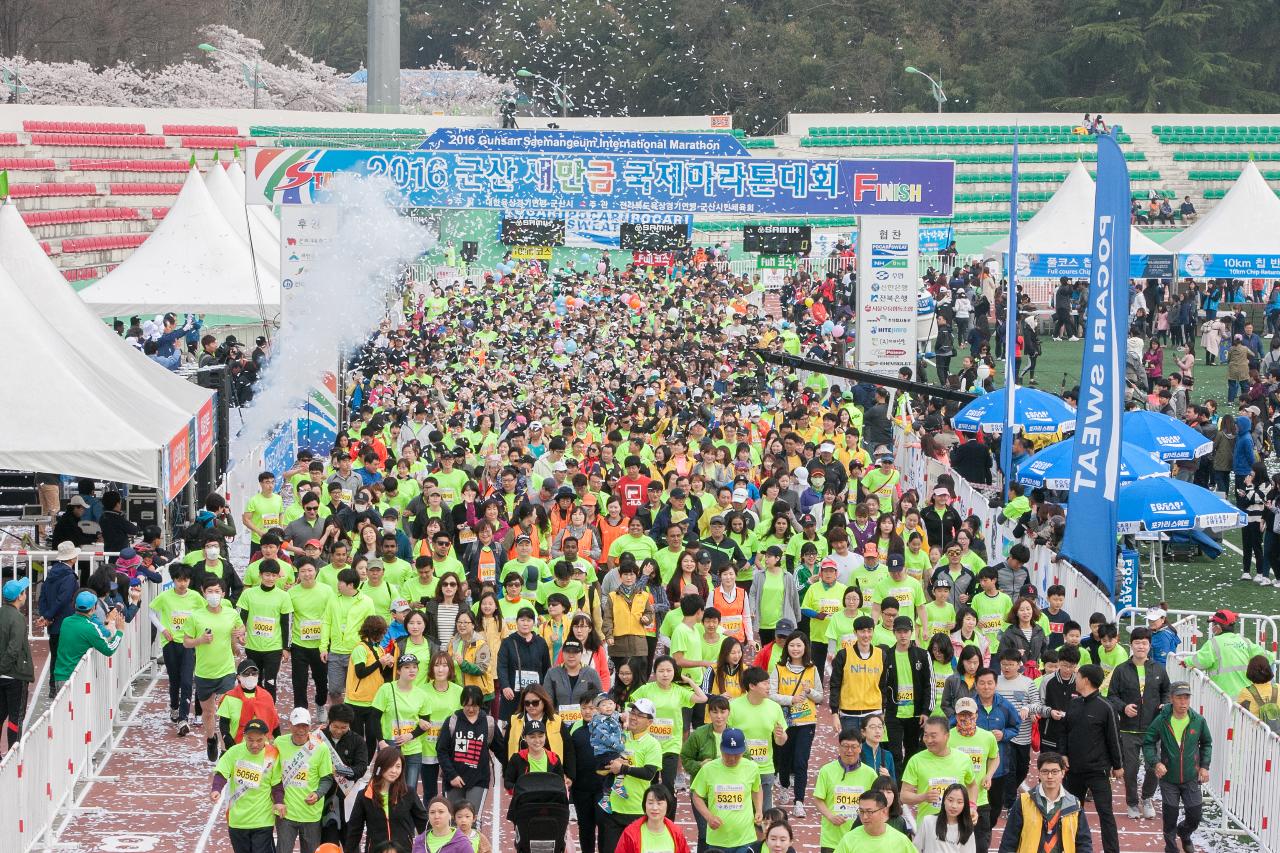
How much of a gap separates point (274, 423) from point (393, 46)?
1399 inches

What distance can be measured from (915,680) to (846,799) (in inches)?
91.0

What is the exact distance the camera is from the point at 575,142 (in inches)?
1023

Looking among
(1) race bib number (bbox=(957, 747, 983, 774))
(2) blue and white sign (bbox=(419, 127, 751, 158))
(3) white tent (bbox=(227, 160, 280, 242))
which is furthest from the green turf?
(3) white tent (bbox=(227, 160, 280, 242))

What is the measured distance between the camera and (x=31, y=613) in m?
16.4

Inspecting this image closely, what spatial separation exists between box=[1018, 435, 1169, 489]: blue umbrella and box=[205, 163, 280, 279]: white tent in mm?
17201

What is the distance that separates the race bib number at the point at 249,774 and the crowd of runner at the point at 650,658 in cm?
1

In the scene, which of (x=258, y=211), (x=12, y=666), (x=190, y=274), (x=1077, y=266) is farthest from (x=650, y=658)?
(x=1077, y=266)

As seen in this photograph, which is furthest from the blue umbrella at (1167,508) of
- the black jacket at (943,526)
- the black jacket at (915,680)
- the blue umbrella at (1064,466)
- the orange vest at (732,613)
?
the black jacket at (915,680)

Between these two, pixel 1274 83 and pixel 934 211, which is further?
pixel 1274 83

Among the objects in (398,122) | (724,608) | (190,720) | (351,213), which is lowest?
(190,720)

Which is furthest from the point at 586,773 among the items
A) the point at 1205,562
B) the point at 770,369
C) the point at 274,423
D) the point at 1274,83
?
the point at 1274,83

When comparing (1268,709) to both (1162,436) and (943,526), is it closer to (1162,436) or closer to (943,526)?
(943,526)

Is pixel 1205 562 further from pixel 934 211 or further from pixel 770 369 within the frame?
pixel 770 369

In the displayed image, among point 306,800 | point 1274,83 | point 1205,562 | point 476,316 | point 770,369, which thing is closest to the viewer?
point 306,800
